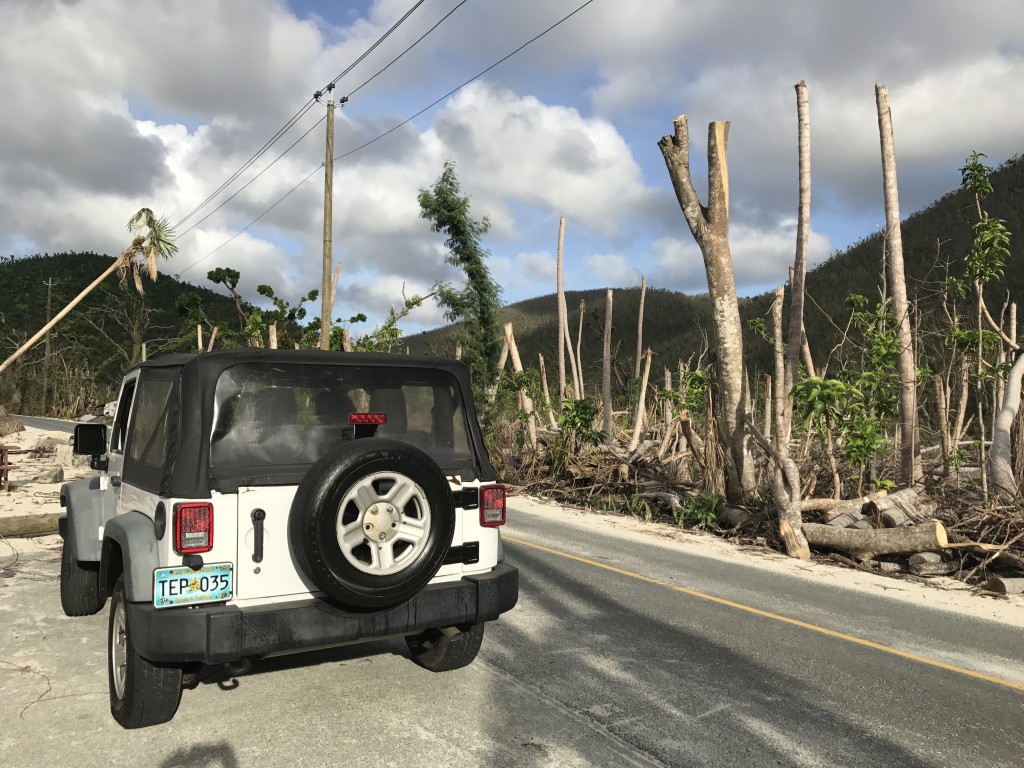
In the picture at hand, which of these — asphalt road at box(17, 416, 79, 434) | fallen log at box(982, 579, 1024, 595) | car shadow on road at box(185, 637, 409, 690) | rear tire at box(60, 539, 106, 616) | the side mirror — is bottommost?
fallen log at box(982, 579, 1024, 595)

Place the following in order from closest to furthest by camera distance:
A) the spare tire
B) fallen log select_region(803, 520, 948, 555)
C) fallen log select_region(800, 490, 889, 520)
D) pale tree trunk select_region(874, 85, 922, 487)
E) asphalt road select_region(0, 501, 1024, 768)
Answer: the spare tire → asphalt road select_region(0, 501, 1024, 768) → fallen log select_region(803, 520, 948, 555) → fallen log select_region(800, 490, 889, 520) → pale tree trunk select_region(874, 85, 922, 487)

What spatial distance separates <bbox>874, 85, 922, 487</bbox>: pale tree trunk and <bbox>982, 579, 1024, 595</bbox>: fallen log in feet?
10.1

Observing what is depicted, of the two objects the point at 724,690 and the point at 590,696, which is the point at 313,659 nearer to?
the point at 590,696

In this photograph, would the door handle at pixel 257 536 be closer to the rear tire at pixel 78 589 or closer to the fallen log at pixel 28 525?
the rear tire at pixel 78 589

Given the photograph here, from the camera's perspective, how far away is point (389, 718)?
4.60 metres

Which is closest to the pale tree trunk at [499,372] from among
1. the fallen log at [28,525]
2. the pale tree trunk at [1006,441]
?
the pale tree trunk at [1006,441]

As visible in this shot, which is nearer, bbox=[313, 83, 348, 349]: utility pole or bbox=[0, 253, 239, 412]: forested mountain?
bbox=[313, 83, 348, 349]: utility pole

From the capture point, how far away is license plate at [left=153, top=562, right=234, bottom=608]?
3922mm

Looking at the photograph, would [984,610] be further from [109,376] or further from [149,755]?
[109,376]

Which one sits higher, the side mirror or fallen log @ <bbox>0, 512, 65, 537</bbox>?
the side mirror

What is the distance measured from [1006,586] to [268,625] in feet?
27.4

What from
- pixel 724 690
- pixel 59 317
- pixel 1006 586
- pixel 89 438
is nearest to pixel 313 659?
pixel 89 438

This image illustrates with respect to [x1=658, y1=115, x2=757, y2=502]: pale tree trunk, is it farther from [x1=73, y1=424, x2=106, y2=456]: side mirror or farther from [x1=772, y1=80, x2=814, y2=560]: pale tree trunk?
[x1=73, y1=424, x2=106, y2=456]: side mirror

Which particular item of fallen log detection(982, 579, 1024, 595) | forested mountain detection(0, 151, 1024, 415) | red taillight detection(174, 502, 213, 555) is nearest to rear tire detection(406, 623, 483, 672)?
red taillight detection(174, 502, 213, 555)
